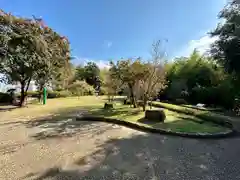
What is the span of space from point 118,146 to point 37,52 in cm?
854

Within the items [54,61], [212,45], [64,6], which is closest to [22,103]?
[54,61]

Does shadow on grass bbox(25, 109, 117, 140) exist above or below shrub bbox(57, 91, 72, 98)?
below

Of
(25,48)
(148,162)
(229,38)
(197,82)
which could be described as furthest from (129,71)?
(197,82)

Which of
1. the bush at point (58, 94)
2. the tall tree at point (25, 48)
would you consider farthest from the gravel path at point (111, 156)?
the bush at point (58, 94)

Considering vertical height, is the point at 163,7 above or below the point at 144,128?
above

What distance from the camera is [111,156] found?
3.89m

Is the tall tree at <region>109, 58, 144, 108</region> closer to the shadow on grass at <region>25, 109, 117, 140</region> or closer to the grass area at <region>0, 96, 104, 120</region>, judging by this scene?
the grass area at <region>0, 96, 104, 120</region>

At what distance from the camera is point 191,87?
55.0 feet

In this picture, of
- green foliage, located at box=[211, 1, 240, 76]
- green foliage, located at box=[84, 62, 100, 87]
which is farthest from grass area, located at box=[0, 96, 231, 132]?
green foliage, located at box=[84, 62, 100, 87]

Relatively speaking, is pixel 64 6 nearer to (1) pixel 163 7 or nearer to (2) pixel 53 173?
(1) pixel 163 7

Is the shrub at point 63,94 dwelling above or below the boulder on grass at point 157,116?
above

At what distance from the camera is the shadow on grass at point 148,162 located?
3074 mm

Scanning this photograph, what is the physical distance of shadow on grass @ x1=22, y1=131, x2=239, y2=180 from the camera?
307 centimetres

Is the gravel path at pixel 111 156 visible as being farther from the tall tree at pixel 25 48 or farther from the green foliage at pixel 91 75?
the green foliage at pixel 91 75
